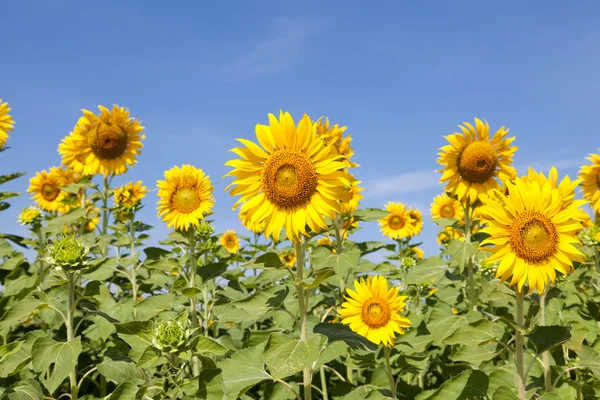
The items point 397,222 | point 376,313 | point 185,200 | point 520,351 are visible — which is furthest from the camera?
point 397,222

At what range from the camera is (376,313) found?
193 inches

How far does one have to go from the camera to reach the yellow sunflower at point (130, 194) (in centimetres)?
679

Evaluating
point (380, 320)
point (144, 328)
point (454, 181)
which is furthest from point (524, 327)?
point (144, 328)

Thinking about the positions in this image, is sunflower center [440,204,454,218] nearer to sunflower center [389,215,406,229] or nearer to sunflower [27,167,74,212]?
sunflower center [389,215,406,229]

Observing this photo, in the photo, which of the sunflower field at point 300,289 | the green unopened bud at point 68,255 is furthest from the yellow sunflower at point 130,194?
the green unopened bud at point 68,255

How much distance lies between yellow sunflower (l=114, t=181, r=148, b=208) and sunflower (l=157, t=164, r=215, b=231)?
1.01m

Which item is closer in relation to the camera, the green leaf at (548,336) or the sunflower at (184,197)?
the green leaf at (548,336)

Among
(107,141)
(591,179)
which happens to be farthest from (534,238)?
(107,141)

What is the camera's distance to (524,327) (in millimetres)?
3760

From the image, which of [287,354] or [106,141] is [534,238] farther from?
[106,141]

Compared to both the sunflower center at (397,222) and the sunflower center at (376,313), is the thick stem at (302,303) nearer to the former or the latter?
the sunflower center at (376,313)

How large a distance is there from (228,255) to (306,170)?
2588 mm

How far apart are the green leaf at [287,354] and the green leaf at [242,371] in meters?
0.40

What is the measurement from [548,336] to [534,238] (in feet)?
2.16
